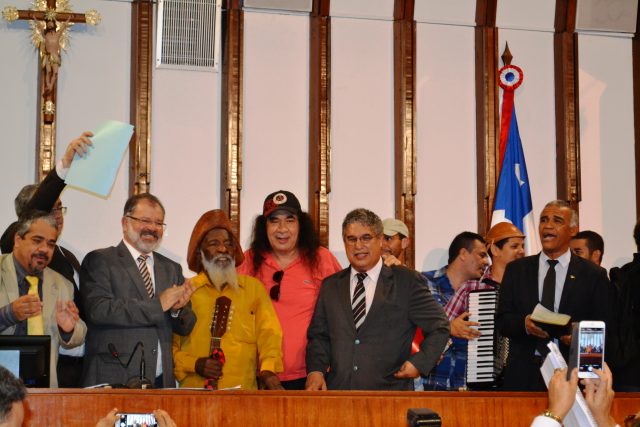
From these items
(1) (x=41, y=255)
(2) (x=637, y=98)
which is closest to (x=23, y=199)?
(1) (x=41, y=255)

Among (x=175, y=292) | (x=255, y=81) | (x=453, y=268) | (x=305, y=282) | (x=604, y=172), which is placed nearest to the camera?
(x=175, y=292)

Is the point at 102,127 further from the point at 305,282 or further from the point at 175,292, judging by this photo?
the point at 305,282

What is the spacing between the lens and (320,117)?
6898 millimetres

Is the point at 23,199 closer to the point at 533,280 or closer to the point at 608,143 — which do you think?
the point at 533,280

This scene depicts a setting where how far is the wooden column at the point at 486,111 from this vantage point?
23.4ft

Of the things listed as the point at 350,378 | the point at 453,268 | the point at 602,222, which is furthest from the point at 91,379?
the point at 602,222

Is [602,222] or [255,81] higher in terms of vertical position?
[255,81]

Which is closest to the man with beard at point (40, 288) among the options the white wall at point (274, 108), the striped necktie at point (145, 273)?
the striped necktie at point (145, 273)

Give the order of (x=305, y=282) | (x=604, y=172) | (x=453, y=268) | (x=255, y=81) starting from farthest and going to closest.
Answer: (x=604, y=172), (x=255, y=81), (x=453, y=268), (x=305, y=282)

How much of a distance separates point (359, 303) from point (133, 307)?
1055 mm

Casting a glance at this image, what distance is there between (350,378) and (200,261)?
3.12ft

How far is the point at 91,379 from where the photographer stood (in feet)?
14.4

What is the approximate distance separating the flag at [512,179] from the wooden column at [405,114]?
24.1 inches

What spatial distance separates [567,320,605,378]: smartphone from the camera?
2.96m
